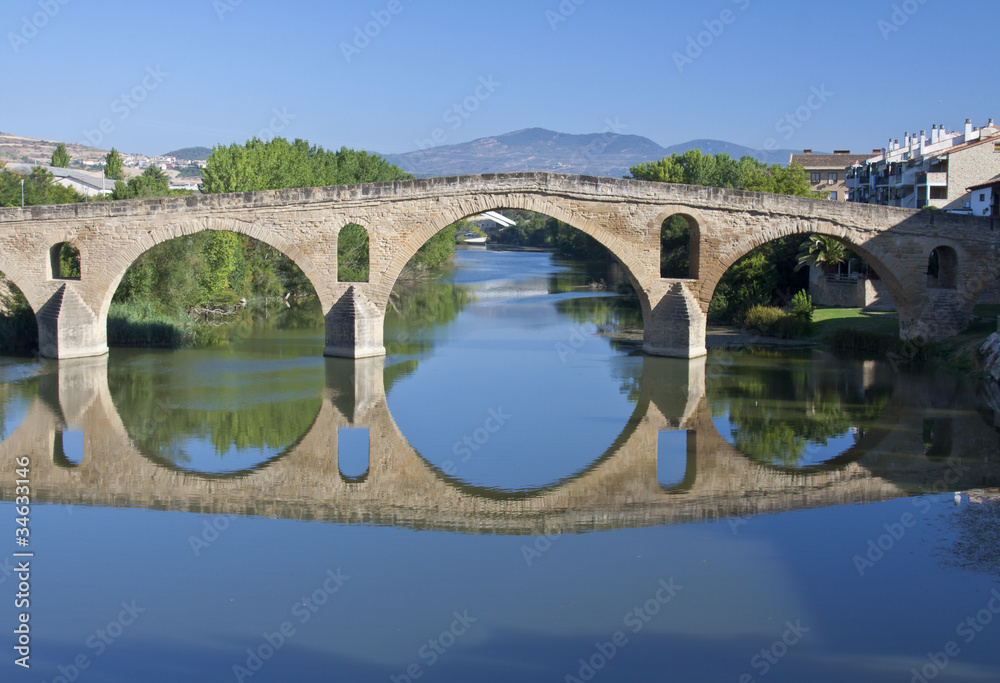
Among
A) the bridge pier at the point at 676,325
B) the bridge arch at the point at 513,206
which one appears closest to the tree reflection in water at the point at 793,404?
the bridge pier at the point at 676,325

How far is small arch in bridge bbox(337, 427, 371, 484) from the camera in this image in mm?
12891

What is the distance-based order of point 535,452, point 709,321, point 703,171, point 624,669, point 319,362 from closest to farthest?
point 624,669, point 535,452, point 319,362, point 709,321, point 703,171

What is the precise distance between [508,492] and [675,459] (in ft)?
9.98

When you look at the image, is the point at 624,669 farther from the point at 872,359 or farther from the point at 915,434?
the point at 872,359

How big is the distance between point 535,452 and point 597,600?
17.1 ft

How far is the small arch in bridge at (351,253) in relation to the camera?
35.1 meters

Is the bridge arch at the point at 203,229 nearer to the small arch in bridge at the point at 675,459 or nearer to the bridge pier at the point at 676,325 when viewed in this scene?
the bridge pier at the point at 676,325

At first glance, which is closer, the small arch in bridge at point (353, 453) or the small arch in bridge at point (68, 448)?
the small arch in bridge at point (353, 453)

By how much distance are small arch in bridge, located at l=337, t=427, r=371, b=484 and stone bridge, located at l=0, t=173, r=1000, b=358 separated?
6.12m

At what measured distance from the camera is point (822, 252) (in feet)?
87.5

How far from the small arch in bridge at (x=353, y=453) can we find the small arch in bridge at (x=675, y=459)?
4.11 meters

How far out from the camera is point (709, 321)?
29.4 m

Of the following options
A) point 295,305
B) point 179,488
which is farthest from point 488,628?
point 295,305

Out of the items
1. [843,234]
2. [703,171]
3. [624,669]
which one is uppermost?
[703,171]
